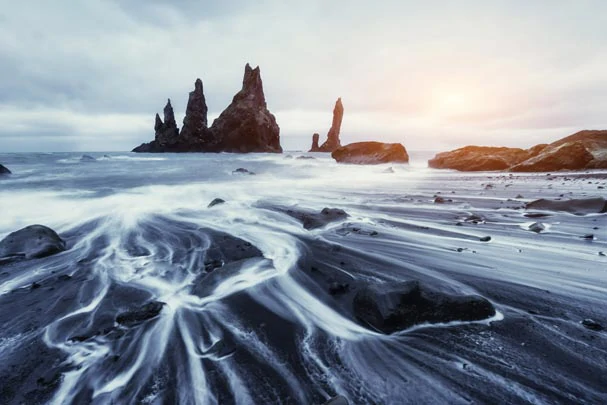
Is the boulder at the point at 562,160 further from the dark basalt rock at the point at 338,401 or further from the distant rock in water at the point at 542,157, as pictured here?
the dark basalt rock at the point at 338,401

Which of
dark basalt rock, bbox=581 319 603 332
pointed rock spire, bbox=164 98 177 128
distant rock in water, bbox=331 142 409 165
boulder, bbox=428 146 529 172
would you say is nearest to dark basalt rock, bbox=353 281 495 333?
dark basalt rock, bbox=581 319 603 332

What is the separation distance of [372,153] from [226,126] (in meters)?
62.9

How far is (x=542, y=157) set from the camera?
997 inches

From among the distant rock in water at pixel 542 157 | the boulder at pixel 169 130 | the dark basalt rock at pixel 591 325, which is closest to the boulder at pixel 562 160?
the distant rock in water at pixel 542 157

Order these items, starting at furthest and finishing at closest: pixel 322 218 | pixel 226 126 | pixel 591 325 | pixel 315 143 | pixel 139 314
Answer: pixel 315 143 < pixel 226 126 < pixel 322 218 < pixel 139 314 < pixel 591 325

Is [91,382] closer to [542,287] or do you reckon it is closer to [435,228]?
[542,287]

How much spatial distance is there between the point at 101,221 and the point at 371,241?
9.37 m

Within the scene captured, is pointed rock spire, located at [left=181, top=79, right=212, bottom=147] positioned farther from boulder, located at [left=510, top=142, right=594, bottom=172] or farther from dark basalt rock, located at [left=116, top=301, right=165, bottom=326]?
dark basalt rock, located at [left=116, top=301, right=165, bottom=326]

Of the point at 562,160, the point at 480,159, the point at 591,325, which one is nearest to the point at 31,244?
the point at 591,325

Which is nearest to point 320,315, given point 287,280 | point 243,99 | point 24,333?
point 287,280

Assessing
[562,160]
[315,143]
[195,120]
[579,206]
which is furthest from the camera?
[315,143]

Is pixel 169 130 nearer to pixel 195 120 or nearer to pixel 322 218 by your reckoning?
pixel 195 120

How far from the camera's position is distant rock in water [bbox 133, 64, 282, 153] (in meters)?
98.5

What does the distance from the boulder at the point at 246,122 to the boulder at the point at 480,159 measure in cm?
7024
